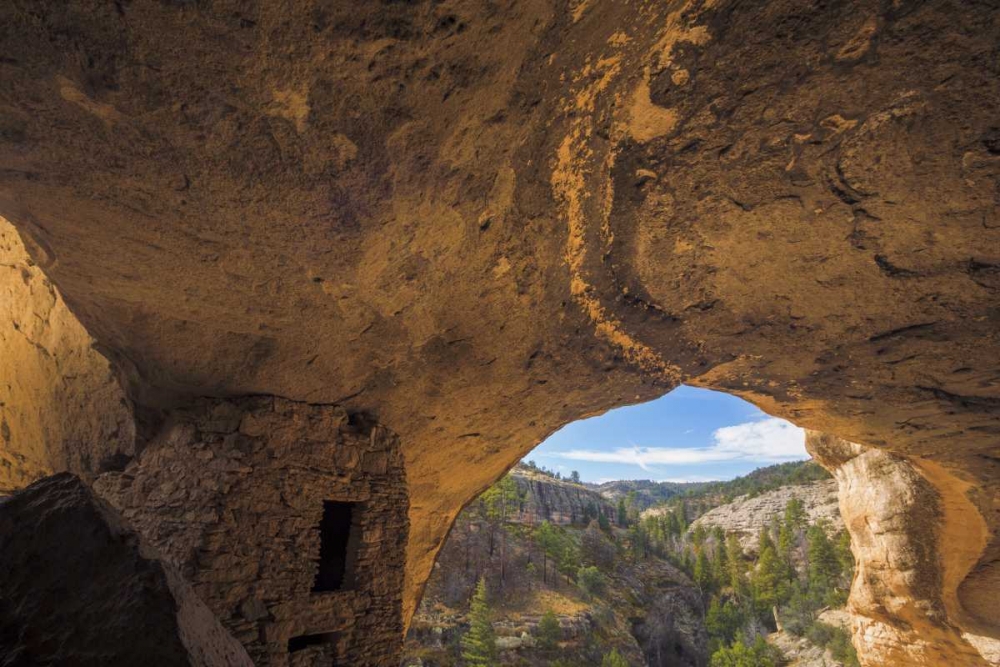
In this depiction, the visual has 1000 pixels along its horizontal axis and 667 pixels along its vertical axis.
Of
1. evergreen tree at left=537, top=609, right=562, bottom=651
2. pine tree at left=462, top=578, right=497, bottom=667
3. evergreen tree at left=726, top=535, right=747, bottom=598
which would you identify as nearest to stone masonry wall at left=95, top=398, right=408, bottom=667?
pine tree at left=462, top=578, right=497, bottom=667

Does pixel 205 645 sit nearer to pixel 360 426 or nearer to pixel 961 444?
pixel 360 426

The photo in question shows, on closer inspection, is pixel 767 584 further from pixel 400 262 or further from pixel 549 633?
pixel 400 262

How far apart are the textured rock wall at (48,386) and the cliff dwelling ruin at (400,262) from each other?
0.15 feet

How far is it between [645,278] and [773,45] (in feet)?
6.78

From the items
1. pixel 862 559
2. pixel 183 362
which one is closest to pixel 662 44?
pixel 183 362

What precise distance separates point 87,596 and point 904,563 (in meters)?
11.0

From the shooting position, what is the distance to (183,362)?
14.1 ft

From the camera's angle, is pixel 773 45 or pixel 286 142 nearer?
pixel 773 45

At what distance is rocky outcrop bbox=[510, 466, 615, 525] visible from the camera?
2520 inches

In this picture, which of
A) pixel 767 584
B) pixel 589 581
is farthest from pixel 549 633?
pixel 767 584

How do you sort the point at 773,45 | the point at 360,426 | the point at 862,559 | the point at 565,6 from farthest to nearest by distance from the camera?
the point at 862,559, the point at 360,426, the point at 773,45, the point at 565,6

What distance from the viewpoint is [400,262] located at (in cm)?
389

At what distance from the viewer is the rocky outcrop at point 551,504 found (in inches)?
2520

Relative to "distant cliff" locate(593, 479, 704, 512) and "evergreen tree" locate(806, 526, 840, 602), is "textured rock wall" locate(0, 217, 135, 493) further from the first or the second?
"distant cliff" locate(593, 479, 704, 512)
